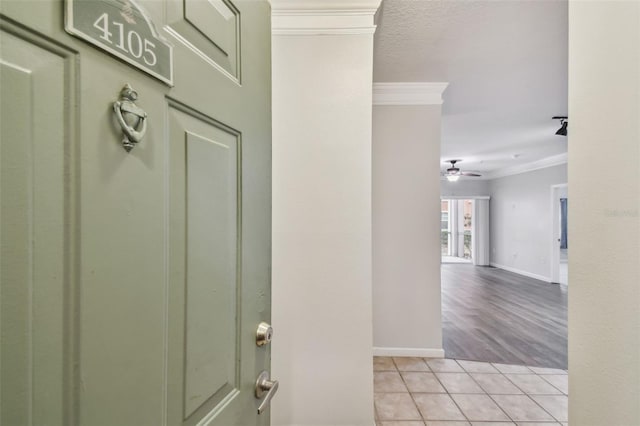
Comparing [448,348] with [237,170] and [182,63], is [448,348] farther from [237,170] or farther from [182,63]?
[182,63]

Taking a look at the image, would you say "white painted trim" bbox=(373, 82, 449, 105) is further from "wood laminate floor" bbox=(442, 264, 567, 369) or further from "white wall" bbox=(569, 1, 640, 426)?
"wood laminate floor" bbox=(442, 264, 567, 369)

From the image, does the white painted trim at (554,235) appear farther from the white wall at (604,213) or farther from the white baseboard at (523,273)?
the white wall at (604,213)

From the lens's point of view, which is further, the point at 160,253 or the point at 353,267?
the point at 353,267

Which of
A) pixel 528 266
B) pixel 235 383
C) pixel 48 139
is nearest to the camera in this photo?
pixel 48 139

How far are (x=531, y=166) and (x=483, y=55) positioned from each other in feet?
A: 18.1

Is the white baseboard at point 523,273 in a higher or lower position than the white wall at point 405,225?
lower

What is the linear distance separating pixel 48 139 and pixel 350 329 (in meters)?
1.57

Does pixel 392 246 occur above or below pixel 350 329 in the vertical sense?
above

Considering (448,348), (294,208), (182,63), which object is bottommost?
(448,348)

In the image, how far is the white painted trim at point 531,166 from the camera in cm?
575

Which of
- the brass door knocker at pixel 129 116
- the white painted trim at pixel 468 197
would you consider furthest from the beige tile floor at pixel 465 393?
the white painted trim at pixel 468 197

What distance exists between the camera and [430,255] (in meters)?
2.83

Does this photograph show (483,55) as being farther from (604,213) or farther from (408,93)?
(604,213)

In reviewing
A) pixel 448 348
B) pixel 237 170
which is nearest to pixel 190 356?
pixel 237 170
